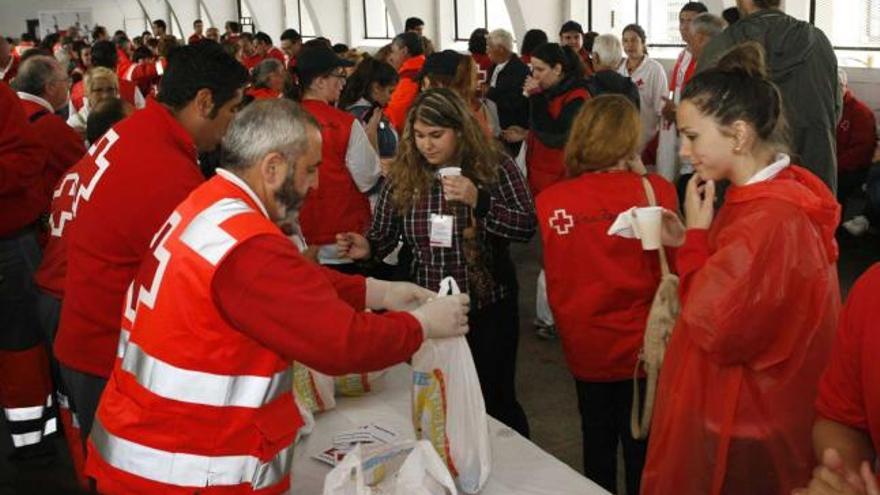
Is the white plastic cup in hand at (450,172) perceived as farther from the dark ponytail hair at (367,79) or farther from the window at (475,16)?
the window at (475,16)

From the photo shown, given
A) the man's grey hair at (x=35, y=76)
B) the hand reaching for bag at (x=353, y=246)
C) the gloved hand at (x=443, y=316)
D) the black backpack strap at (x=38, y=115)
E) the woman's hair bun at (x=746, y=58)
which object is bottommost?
the hand reaching for bag at (x=353, y=246)

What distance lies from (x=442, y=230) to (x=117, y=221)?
3.64 feet

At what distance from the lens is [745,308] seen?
6.91 feet

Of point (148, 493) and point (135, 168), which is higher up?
point (135, 168)

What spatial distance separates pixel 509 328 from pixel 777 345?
4.23 feet

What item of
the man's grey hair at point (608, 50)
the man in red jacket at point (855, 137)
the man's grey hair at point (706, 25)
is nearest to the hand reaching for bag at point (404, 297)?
the man's grey hair at point (706, 25)

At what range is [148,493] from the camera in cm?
193

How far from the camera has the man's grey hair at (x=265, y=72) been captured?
240 inches

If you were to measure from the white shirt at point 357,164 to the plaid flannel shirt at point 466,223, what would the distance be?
0.88 meters

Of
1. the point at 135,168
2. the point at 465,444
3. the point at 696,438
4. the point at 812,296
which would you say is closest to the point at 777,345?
the point at 812,296

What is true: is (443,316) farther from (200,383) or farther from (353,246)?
(353,246)

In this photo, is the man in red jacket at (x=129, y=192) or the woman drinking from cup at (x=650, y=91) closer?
the man in red jacket at (x=129, y=192)

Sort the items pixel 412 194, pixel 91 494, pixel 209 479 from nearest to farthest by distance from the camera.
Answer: pixel 209 479, pixel 91 494, pixel 412 194

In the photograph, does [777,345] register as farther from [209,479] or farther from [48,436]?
[48,436]
